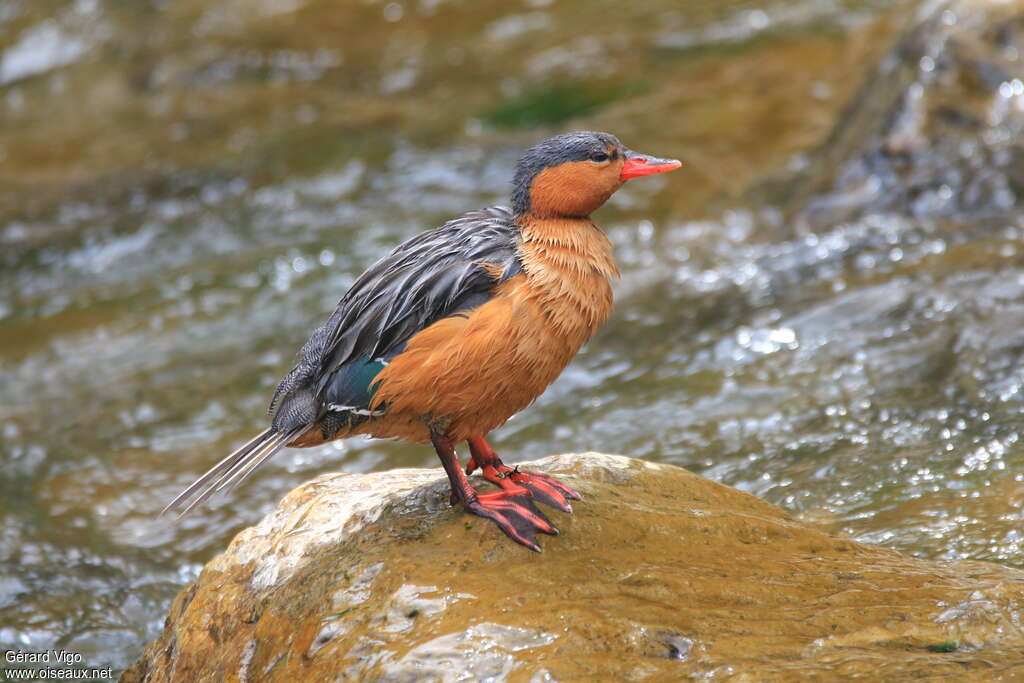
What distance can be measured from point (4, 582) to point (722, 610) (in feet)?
13.9

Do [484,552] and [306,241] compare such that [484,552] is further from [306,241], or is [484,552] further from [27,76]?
[27,76]

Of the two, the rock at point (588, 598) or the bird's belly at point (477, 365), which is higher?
the bird's belly at point (477, 365)

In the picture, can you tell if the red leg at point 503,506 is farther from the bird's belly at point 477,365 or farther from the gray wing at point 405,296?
the gray wing at point 405,296

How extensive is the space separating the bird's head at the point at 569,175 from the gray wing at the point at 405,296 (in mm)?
151

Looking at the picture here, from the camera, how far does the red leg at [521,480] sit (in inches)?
163

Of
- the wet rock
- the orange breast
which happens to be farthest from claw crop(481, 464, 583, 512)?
the wet rock

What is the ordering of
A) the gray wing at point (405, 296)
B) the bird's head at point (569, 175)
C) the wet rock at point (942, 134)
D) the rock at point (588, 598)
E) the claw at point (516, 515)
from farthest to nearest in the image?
the wet rock at point (942, 134), the bird's head at point (569, 175), the gray wing at point (405, 296), the claw at point (516, 515), the rock at point (588, 598)

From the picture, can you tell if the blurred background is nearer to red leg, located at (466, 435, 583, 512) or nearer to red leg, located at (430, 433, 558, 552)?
red leg, located at (466, 435, 583, 512)

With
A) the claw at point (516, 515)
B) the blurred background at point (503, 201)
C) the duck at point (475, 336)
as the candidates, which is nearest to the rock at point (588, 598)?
the claw at point (516, 515)

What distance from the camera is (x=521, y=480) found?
14.0 ft

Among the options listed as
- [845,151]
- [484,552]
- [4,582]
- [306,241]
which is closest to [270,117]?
[306,241]

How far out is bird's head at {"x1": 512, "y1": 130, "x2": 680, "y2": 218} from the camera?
14.3ft

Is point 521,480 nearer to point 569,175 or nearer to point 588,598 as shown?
point 588,598

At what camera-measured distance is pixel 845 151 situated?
914cm
